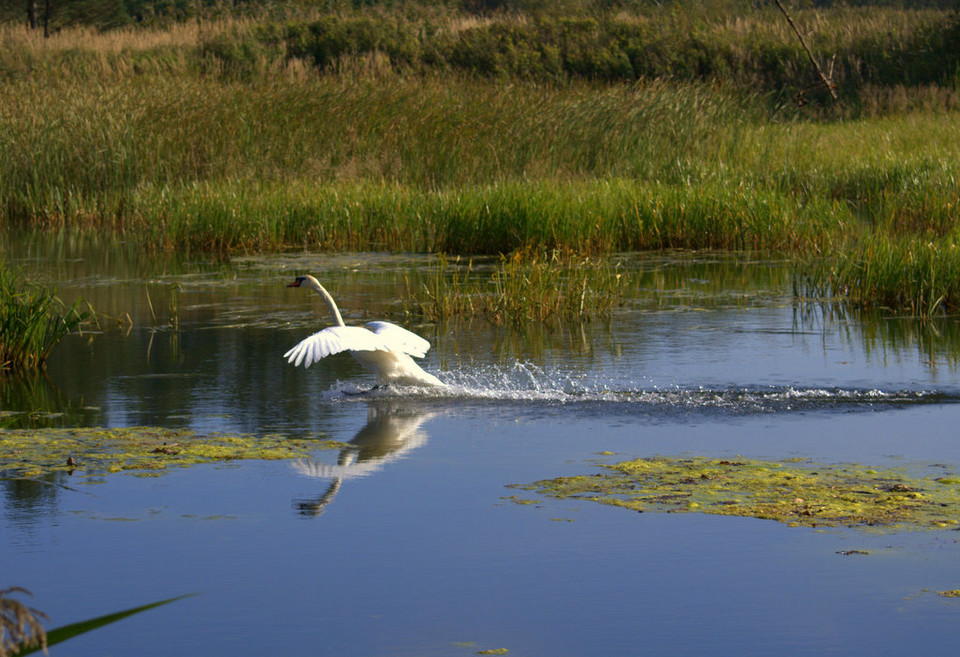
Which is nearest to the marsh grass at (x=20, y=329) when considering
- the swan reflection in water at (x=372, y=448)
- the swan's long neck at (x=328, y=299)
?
the swan's long neck at (x=328, y=299)

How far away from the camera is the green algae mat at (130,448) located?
610 centimetres

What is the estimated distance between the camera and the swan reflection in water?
5641 millimetres

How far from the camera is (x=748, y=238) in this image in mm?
14266

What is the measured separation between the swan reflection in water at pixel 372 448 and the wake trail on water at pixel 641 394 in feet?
1.01

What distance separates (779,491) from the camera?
17.8 ft

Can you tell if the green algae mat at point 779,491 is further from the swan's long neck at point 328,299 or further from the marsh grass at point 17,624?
the marsh grass at point 17,624

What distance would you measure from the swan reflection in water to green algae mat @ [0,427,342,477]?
18cm

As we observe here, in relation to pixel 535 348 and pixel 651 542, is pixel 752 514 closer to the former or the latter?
pixel 651 542

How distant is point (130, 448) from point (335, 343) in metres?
1.27

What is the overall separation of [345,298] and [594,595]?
7.67 m

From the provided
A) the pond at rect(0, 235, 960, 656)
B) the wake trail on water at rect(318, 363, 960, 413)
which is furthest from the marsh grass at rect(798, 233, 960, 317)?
the wake trail on water at rect(318, 363, 960, 413)

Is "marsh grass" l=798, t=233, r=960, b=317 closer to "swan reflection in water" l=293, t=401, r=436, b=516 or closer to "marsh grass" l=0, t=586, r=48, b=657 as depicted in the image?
"swan reflection in water" l=293, t=401, r=436, b=516

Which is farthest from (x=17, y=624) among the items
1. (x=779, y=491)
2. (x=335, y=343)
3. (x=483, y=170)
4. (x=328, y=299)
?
(x=483, y=170)

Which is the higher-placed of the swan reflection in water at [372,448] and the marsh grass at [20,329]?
the marsh grass at [20,329]
